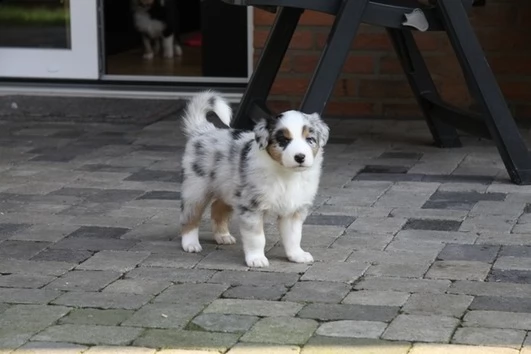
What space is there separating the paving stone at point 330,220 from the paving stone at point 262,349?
1.52 meters

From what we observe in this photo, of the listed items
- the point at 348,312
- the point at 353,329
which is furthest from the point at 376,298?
the point at 353,329

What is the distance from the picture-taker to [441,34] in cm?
721

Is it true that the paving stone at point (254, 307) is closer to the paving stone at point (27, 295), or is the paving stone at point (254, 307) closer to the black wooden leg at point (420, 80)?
the paving stone at point (27, 295)

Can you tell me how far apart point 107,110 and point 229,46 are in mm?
1182

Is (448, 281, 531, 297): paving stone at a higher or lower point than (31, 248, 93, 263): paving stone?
higher

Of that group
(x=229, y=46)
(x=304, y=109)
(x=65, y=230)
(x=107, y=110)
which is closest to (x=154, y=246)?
(x=65, y=230)

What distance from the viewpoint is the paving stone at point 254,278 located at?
160 inches

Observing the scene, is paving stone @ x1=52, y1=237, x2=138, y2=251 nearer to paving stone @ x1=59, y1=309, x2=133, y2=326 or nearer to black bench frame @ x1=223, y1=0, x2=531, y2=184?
paving stone @ x1=59, y1=309, x2=133, y2=326

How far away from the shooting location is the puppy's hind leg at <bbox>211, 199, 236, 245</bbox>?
457cm

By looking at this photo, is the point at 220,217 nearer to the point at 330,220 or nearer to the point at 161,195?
the point at 330,220

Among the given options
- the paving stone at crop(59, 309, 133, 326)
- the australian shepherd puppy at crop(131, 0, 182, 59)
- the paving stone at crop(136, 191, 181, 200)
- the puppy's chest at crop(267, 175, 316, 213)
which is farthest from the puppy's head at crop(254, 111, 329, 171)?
the australian shepherd puppy at crop(131, 0, 182, 59)

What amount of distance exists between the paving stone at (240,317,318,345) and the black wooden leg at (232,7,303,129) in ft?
8.32

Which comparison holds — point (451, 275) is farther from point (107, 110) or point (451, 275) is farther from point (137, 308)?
point (107, 110)

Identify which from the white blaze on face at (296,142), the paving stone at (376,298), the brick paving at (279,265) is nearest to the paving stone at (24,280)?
the brick paving at (279,265)
